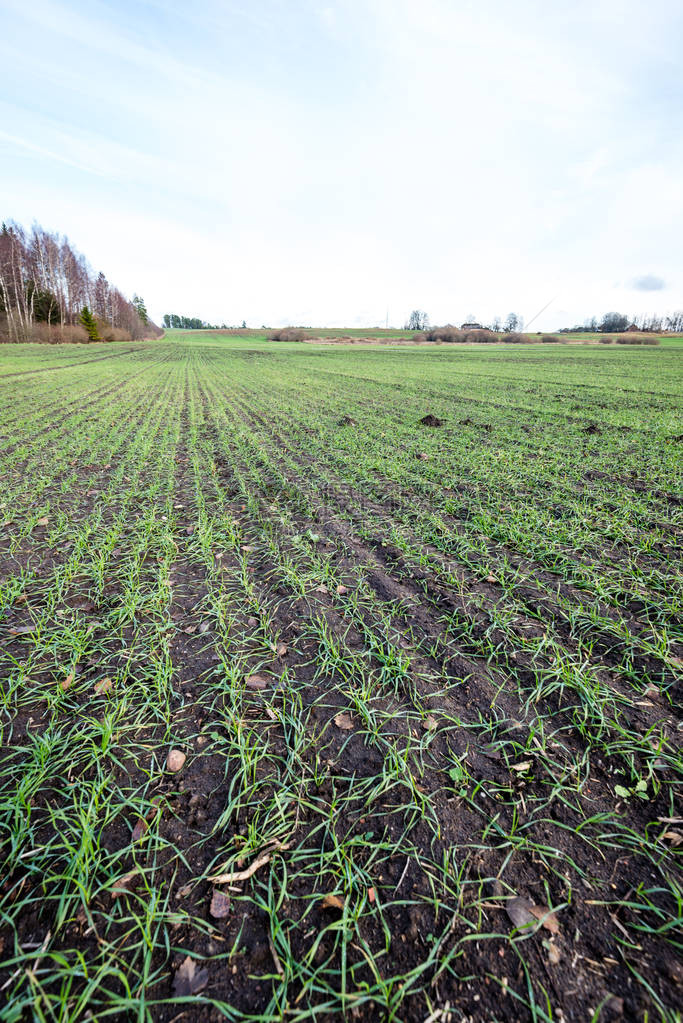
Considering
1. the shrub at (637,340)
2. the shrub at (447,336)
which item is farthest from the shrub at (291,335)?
the shrub at (637,340)

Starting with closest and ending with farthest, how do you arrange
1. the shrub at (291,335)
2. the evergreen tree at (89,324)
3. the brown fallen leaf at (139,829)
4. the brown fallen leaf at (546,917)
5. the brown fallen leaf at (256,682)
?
the brown fallen leaf at (546,917), the brown fallen leaf at (139,829), the brown fallen leaf at (256,682), the evergreen tree at (89,324), the shrub at (291,335)

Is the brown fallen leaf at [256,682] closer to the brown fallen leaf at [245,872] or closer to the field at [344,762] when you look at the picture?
the field at [344,762]

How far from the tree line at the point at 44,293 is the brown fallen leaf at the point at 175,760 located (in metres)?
59.6

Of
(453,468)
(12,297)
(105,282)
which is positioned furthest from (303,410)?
(105,282)

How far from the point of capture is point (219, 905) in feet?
5.07

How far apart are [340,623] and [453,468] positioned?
13.5ft

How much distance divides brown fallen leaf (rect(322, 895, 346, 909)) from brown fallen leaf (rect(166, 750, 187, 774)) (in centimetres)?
92

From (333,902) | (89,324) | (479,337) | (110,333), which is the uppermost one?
(89,324)

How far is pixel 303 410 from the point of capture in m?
12.0

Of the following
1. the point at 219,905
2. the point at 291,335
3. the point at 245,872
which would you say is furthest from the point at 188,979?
the point at 291,335

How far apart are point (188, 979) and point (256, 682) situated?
131 cm

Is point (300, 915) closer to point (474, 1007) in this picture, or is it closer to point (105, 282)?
point (474, 1007)

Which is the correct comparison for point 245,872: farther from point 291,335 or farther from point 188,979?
point 291,335

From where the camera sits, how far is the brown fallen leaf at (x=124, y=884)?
5.14 feet
